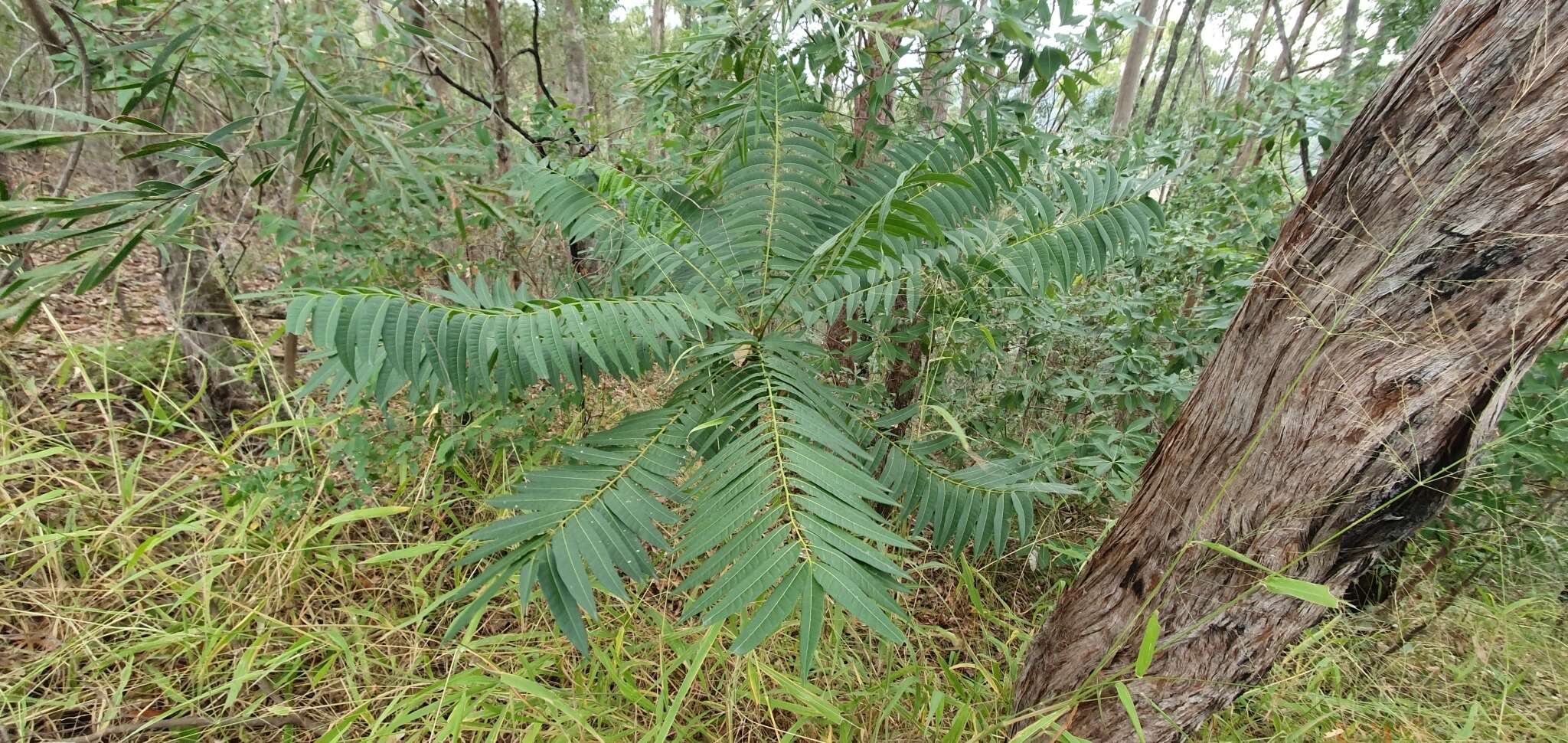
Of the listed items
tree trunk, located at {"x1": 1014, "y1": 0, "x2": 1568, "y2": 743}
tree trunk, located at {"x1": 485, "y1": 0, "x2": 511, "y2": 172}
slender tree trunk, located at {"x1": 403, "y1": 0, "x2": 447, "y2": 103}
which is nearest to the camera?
tree trunk, located at {"x1": 1014, "y1": 0, "x2": 1568, "y2": 743}

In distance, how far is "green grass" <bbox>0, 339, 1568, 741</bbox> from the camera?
1.31 metres

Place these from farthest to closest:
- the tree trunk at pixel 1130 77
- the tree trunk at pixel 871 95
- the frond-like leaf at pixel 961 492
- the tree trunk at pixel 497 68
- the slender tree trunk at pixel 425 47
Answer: the tree trunk at pixel 1130 77, the tree trunk at pixel 497 68, the tree trunk at pixel 871 95, the slender tree trunk at pixel 425 47, the frond-like leaf at pixel 961 492

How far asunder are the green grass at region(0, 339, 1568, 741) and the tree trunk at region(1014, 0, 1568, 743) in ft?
1.00

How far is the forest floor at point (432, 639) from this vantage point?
131cm

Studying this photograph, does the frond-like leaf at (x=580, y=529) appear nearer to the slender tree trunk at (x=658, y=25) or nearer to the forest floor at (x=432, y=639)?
the forest floor at (x=432, y=639)

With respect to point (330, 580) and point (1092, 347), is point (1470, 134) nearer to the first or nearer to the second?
point (1092, 347)

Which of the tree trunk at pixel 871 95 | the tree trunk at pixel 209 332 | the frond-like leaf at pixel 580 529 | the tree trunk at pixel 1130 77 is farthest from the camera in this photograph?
the tree trunk at pixel 1130 77

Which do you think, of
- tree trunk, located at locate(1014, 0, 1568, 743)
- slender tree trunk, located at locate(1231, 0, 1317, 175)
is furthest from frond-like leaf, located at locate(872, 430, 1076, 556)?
slender tree trunk, located at locate(1231, 0, 1317, 175)

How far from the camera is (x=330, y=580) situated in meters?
1.62

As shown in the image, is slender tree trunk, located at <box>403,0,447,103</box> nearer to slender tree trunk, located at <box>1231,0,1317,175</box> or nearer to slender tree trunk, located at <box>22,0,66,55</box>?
slender tree trunk, located at <box>22,0,66,55</box>

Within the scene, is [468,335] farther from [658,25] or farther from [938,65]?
[658,25]

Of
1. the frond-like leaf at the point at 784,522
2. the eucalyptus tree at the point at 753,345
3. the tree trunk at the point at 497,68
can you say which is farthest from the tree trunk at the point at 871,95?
the tree trunk at the point at 497,68

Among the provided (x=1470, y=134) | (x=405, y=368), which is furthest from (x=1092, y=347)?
(x=405, y=368)

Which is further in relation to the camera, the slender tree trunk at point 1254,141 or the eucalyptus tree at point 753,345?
the slender tree trunk at point 1254,141
